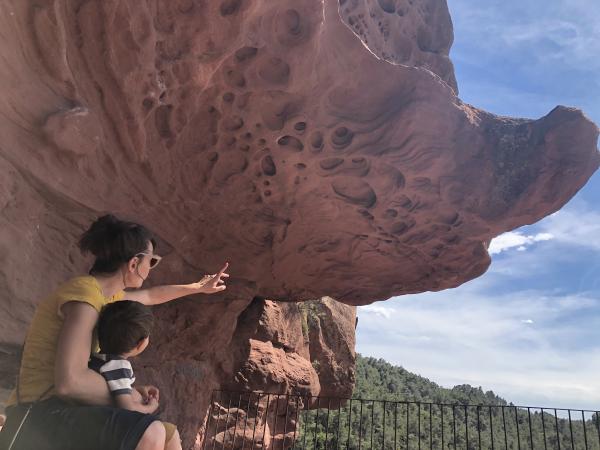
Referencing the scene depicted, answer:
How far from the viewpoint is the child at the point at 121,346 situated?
1726mm

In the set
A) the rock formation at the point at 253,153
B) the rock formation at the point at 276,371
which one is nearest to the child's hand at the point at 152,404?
the rock formation at the point at 253,153

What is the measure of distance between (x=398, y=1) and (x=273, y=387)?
246 inches

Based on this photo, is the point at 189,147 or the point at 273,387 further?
the point at 273,387

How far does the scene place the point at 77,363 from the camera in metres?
1.63

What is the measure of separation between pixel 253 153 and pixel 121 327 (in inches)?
138

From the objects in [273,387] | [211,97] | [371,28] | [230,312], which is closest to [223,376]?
[273,387]

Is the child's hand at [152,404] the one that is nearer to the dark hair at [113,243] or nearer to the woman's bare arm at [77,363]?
the woman's bare arm at [77,363]

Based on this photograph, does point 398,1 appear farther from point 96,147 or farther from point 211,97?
point 96,147

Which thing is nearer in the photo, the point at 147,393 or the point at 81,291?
the point at 81,291

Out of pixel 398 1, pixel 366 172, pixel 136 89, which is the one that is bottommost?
pixel 136 89

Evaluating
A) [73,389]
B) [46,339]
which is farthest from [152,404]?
[46,339]

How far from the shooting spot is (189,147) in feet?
16.1

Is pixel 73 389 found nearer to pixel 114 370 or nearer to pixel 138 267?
pixel 114 370

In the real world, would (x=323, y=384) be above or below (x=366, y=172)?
A: below
